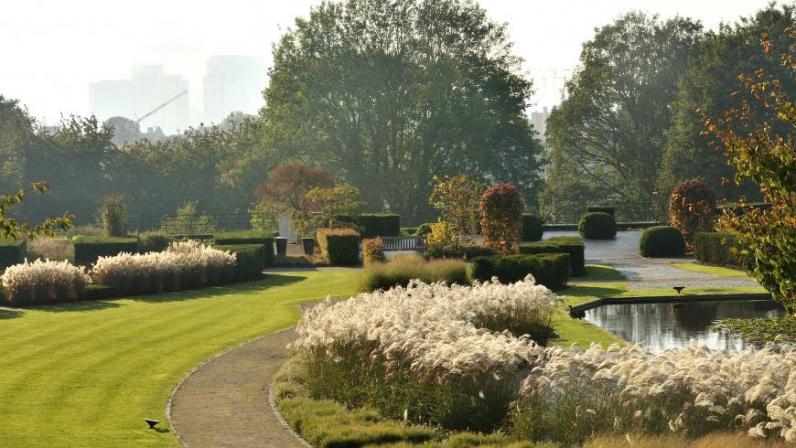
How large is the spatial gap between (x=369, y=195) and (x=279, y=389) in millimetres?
52610

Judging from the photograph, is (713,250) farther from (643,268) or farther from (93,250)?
(93,250)

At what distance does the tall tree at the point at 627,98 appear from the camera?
237 feet

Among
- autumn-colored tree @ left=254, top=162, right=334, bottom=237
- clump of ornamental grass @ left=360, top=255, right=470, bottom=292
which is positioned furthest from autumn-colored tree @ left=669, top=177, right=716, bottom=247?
autumn-colored tree @ left=254, top=162, right=334, bottom=237

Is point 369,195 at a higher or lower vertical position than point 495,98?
lower

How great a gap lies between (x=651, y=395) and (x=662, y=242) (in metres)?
30.0

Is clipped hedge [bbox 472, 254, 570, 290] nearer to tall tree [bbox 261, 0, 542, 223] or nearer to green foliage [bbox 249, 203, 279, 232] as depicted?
green foliage [bbox 249, 203, 279, 232]

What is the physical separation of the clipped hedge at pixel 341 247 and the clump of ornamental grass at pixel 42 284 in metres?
12.2

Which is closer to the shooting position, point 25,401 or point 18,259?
point 25,401

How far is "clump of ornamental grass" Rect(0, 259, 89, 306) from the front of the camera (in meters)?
28.4

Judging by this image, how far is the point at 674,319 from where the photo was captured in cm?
2353

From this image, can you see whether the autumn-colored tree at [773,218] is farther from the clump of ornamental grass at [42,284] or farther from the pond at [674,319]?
the clump of ornamental grass at [42,284]

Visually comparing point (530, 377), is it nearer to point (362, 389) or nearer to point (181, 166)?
point (362, 389)

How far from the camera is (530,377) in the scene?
12.4 metres

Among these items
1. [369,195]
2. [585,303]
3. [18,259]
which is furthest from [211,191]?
[585,303]
